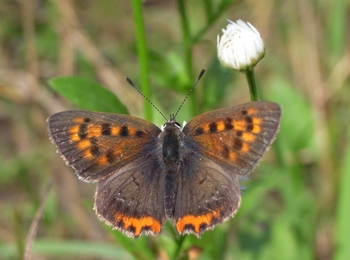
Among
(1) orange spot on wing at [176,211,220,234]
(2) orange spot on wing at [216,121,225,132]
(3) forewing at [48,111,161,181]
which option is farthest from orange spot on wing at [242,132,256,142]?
(3) forewing at [48,111,161,181]

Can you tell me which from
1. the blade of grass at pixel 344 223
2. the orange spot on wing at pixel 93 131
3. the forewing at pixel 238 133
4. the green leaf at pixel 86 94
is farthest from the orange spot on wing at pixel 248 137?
the blade of grass at pixel 344 223

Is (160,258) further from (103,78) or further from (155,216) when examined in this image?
(103,78)

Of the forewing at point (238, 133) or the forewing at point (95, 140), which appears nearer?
the forewing at point (238, 133)

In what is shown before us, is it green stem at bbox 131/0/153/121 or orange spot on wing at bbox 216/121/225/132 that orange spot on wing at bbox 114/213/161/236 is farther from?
green stem at bbox 131/0/153/121

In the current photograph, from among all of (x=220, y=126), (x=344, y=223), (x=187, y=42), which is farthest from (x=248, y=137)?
(x=344, y=223)

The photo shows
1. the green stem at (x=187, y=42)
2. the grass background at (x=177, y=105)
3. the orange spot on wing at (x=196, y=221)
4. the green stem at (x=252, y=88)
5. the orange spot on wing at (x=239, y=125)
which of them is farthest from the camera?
the grass background at (x=177, y=105)

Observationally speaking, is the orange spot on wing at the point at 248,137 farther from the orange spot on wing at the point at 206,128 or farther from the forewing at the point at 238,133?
the orange spot on wing at the point at 206,128

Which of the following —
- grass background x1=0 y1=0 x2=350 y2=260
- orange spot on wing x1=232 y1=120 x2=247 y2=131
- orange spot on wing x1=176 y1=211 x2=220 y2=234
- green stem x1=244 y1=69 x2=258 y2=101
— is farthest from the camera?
grass background x1=0 y1=0 x2=350 y2=260
